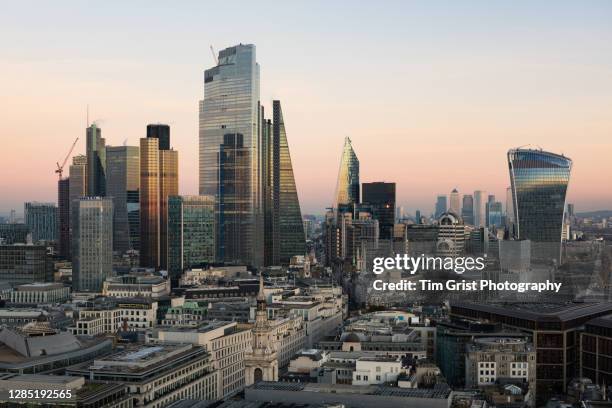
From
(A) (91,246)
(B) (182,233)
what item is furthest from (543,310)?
(B) (182,233)

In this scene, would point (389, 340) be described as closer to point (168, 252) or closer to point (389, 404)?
point (389, 404)

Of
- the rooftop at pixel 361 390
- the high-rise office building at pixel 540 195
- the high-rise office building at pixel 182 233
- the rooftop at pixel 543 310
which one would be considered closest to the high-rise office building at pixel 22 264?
the high-rise office building at pixel 182 233

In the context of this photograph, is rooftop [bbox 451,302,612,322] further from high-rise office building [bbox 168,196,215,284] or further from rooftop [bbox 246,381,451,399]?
high-rise office building [bbox 168,196,215,284]

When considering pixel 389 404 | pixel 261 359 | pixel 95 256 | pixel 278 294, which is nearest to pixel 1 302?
pixel 95 256

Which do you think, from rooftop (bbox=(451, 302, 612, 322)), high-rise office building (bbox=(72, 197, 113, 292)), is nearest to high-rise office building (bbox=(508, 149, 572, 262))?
rooftop (bbox=(451, 302, 612, 322))

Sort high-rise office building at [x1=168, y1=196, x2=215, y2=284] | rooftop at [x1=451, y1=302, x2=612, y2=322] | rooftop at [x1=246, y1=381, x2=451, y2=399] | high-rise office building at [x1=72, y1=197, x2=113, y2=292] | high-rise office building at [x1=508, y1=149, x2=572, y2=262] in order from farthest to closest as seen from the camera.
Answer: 1. high-rise office building at [x1=168, y1=196, x2=215, y2=284]
2. high-rise office building at [x1=508, y1=149, x2=572, y2=262]
3. high-rise office building at [x1=72, y1=197, x2=113, y2=292]
4. rooftop at [x1=451, y1=302, x2=612, y2=322]
5. rooftop at [x1=246, y1=381, x2=451, y2=399]

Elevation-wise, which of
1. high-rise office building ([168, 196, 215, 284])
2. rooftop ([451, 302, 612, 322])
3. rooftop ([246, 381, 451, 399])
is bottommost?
rooftop ([246, 381, 451, 399])
